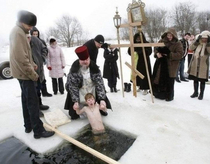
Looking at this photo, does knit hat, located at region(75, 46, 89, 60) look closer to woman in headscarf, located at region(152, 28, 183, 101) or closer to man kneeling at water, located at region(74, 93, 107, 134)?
man kneeling at water, located at region(74, 93, 107, 134)

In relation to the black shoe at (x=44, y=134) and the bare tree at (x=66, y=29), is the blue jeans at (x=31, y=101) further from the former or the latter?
the bare tree at (x=66, y=29)

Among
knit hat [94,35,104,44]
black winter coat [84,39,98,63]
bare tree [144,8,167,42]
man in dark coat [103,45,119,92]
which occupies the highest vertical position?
A: bare tree [144,8,167,42]

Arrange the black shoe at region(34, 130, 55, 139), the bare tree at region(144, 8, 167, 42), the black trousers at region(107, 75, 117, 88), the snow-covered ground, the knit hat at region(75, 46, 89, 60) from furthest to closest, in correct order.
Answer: the bare tree at region(144, 8, 167, 42), the black trousers at region(107, 75, 117, 88), the knit hat at region(75, 46, 89, 60), the black shoe at region(34, 130, 55, 139), the snow-covered ground

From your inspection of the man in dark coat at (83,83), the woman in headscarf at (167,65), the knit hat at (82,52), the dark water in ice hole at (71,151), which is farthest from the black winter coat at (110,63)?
the dark water in ice hole at (71,151)

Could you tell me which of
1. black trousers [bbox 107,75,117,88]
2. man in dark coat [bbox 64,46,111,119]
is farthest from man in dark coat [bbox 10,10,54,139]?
black trousers [bbox 107,75,117,88]

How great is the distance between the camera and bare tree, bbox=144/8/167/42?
36844 millimetres

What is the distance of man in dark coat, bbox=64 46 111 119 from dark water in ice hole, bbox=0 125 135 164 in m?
0.65

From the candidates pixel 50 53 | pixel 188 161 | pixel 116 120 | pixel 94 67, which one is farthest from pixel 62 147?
pixel 50 53

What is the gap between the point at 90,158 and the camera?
232cm

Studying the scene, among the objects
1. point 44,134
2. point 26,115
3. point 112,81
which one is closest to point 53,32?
point 112,81

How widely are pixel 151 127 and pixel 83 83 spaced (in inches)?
58.4

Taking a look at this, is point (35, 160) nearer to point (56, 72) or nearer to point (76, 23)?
point (56, 72)

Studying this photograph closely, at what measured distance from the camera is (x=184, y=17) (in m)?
39.7

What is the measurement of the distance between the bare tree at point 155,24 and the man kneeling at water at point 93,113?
3467 cm
